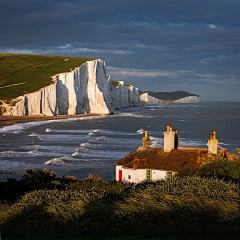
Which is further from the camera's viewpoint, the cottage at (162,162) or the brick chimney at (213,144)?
the brick chimney at (213,144)

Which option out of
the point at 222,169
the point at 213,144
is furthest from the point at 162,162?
the point at 222,169

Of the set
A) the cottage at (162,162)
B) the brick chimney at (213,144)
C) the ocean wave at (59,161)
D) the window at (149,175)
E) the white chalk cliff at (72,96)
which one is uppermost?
the white chalk cliff at (72,96)

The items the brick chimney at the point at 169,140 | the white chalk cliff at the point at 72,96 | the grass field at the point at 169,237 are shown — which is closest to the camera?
the grass field at the point at 169,237

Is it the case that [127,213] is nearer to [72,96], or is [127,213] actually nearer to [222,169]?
[222,169]

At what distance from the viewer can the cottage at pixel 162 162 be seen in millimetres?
19172

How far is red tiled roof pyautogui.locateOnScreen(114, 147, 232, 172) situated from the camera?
19.2 m

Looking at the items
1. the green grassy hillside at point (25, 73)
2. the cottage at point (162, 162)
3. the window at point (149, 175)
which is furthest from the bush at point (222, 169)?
the green grassy hillside at point (25, 73)

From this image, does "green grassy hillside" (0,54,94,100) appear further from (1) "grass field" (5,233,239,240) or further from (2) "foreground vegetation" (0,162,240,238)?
(1) "grass field" (5,233,239,240)

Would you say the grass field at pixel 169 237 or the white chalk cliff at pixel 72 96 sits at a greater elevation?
the white chalk cliff at pixel 72 96

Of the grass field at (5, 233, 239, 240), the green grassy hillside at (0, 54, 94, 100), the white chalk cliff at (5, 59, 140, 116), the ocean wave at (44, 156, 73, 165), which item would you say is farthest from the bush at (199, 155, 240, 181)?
the green grassy hillside at (0, 54, 94, 100)

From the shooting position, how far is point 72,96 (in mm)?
112438

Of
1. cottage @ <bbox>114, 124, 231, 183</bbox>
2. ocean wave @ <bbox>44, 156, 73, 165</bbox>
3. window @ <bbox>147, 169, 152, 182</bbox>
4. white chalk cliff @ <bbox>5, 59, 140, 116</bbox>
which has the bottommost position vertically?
ocean wave @ <bbox>44, 156, 73, 165</bbox>

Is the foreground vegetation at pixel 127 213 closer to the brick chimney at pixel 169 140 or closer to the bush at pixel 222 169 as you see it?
the bush at pixel 222 169

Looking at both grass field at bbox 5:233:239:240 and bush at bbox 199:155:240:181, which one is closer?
grass field at bbox 5:233:239:240
